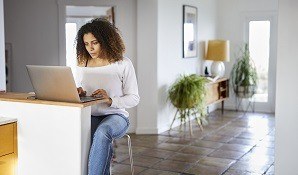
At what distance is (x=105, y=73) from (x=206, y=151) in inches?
98.3

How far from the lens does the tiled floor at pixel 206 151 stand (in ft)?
14.6

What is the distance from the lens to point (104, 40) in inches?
122

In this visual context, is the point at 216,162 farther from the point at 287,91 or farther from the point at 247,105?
the point at 247,105

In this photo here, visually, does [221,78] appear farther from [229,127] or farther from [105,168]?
[105,168]

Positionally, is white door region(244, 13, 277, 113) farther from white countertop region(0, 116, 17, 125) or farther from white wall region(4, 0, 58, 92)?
white countertop region(0, 116, 17, 125)

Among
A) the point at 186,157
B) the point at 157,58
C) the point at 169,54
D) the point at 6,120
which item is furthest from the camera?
the point at 169,54

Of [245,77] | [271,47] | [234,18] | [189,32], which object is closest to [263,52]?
[271,47]

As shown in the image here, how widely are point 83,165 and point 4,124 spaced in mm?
603

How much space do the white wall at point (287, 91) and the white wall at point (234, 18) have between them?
4780 millimetres

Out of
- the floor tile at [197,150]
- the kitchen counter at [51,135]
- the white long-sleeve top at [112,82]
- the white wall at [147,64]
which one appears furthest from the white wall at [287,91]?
the white wall at [147,64]

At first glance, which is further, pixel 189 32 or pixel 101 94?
pixel 189 32

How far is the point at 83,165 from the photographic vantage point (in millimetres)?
2674

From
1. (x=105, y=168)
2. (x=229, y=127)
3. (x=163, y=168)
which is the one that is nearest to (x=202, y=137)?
(x=229, y=127)

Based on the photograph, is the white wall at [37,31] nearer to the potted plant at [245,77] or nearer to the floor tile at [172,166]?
the floor tile at [172,166]
